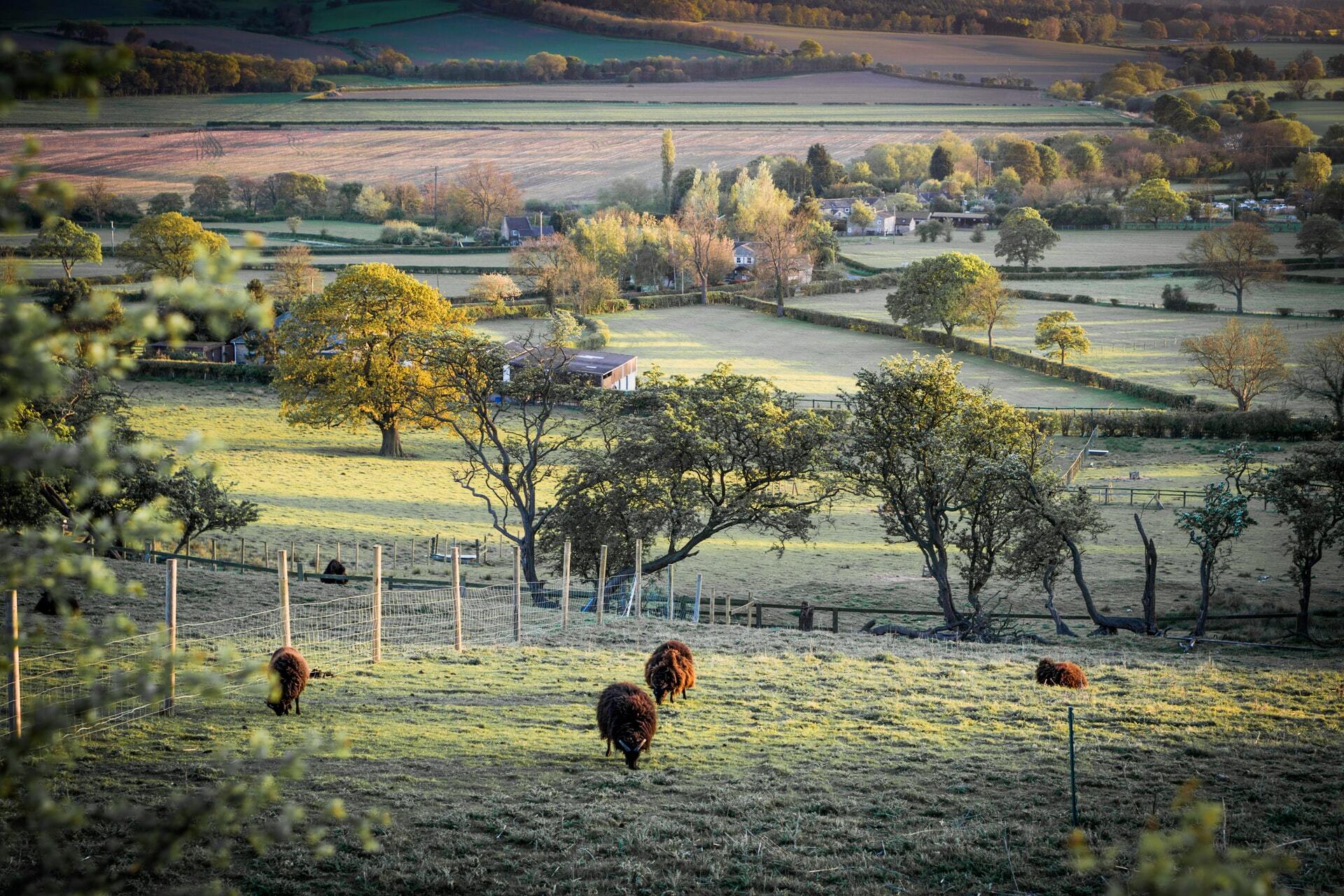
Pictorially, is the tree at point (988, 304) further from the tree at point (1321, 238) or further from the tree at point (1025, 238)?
the tree at point (1321, 238)

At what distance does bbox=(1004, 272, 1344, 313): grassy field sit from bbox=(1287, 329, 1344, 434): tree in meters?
29.4

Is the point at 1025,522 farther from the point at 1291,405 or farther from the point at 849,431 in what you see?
the point at 1291,405

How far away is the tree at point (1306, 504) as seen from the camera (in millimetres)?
31016

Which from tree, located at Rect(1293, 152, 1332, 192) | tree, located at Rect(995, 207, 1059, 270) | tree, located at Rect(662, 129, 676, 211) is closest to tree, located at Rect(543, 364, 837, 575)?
tree, located at Rect(995, 207, 1059, 270)

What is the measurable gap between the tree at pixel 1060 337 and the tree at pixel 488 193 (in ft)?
291

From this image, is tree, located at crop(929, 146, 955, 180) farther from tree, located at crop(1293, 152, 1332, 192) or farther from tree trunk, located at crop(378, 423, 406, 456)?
tree trunk, located at crop(378, 423, 406, 456)

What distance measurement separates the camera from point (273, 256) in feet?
382

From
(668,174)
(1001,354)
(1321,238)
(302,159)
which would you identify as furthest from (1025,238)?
(302,159)

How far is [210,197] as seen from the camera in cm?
14900

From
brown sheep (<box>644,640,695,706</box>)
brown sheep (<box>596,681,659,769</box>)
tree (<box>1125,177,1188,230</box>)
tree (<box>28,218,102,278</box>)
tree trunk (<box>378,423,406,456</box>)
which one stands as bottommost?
tree trunk (<box>378,423,406,456</box>)

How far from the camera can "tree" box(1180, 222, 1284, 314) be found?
10088cm

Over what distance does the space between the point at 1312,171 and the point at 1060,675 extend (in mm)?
161732

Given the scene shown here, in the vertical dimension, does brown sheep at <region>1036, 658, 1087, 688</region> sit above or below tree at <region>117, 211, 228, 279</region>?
below

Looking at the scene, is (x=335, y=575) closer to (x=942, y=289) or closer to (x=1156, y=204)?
(x=942, y=289)
